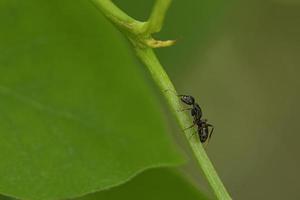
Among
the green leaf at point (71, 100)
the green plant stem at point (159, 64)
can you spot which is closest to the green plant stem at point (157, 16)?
the green plant stem at point (159, 64)

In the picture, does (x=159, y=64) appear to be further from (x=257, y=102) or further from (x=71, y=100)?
(x=257, y=102)

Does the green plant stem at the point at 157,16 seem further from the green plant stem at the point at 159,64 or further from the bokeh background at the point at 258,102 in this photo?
the bokeh background at the point at 258,102

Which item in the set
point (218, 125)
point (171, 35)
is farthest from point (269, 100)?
point (171, 35)

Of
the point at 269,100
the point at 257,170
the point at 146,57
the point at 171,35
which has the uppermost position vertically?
the point at 146,57

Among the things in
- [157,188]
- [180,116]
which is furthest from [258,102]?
[180,116]

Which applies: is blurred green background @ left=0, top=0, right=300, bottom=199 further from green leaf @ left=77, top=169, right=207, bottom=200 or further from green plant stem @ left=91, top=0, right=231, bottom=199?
green plant stem @ left=91, top=0, right=231, bottom=199

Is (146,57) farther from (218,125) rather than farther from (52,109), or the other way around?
(218,125)
